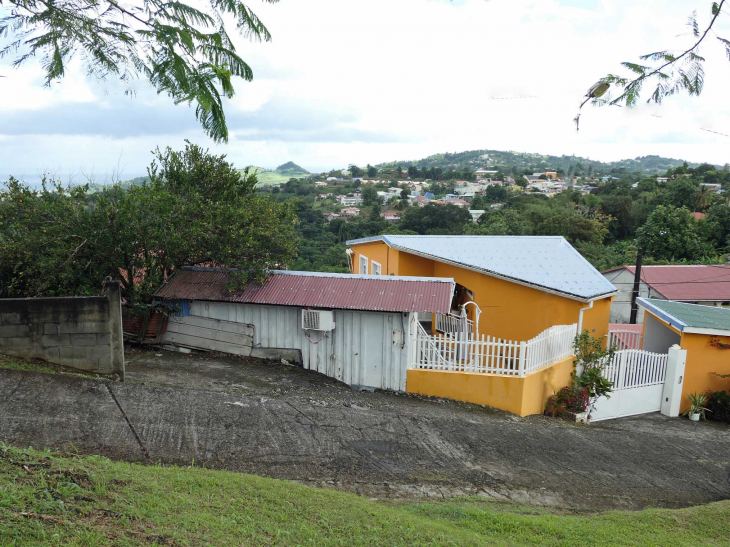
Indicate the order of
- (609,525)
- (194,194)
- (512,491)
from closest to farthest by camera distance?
(609,525) < (512,491) < (194,194)

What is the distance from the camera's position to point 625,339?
45.6ft

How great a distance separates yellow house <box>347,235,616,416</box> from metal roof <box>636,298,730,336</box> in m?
1.15

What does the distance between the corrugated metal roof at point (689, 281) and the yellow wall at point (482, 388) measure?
600 inches

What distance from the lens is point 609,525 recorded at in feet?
17.0

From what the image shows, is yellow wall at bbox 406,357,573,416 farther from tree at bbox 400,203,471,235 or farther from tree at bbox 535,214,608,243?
tree at bbox 400,203,471,235

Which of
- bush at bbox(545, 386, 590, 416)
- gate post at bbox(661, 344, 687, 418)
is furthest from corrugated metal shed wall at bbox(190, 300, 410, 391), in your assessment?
gate post at bbox(661, 344, 687, 418)

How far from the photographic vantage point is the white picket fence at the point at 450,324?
1191 centimetres

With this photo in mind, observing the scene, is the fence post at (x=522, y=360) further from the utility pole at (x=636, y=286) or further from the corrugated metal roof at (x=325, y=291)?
the utility pole at (x=636, y=286)

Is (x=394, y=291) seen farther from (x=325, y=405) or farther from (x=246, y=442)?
(x=246, y=442)

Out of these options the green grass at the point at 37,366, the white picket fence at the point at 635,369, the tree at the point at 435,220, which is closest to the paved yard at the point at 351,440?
the green grass at the point at 37,366

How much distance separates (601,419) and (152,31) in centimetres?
996

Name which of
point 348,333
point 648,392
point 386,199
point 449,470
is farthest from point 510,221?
point 386,199

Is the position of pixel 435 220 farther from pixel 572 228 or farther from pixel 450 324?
pixel 450 324

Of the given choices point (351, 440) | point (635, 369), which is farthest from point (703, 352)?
point (351, 440)
